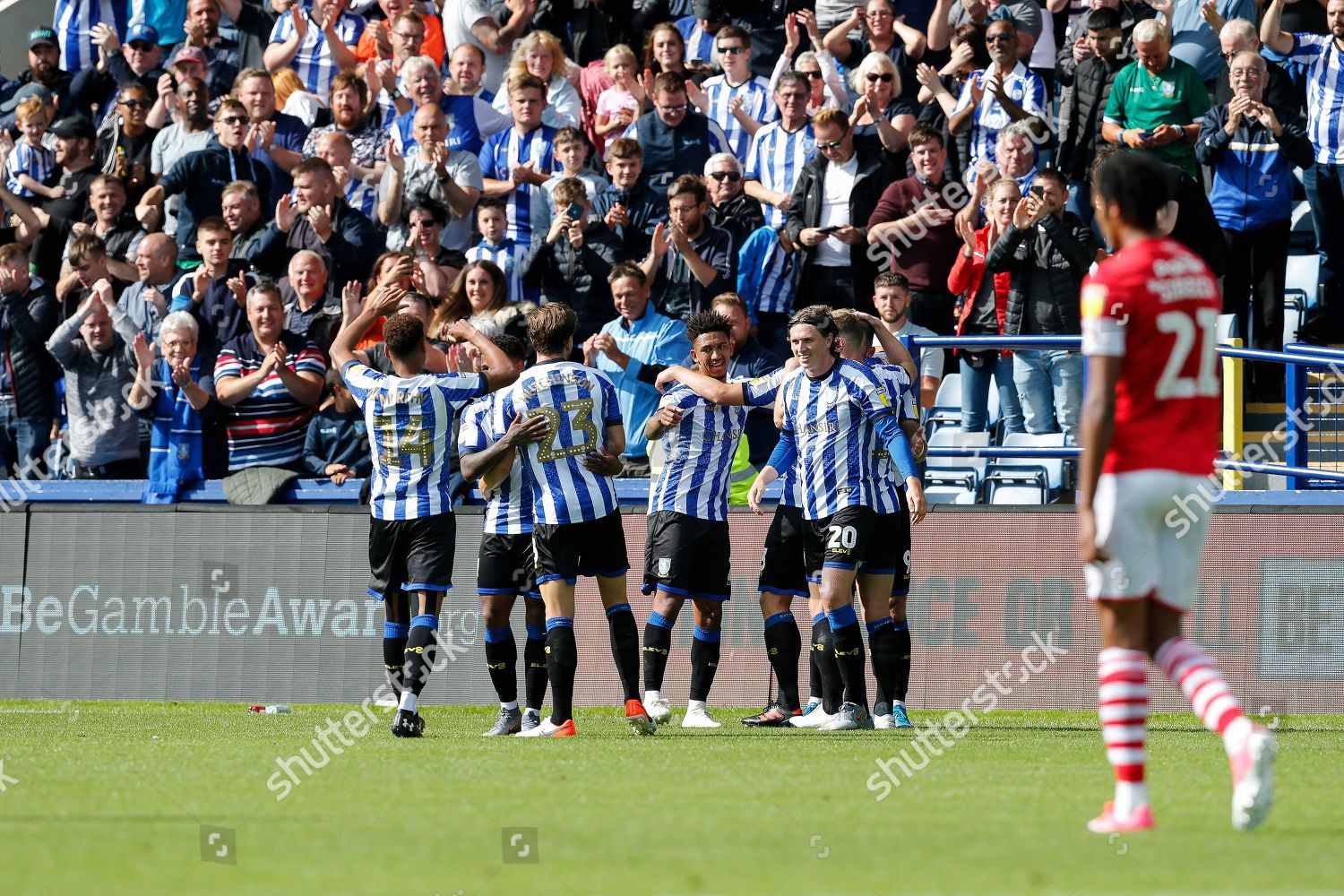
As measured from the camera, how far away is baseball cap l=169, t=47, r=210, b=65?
18.0 meters

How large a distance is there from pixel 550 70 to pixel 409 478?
287 inches

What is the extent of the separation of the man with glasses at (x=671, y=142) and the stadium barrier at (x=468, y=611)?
3430 mm

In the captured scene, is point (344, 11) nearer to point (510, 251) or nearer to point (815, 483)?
point (510, 251)

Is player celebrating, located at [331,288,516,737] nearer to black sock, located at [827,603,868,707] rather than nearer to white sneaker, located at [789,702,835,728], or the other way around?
black sock, located at [827,603,868,707]

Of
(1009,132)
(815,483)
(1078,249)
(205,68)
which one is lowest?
(815,483)

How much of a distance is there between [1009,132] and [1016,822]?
8.35 metres

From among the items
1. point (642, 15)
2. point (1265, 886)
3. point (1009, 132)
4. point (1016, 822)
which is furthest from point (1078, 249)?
point (1265, 886)

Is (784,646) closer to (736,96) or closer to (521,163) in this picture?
(521,163)

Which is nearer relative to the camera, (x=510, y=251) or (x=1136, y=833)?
(x=1136, y=833)

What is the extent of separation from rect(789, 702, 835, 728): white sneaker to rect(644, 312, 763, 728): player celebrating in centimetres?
51

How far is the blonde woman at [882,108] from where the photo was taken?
14797 millimetres

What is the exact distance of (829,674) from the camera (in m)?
11.0

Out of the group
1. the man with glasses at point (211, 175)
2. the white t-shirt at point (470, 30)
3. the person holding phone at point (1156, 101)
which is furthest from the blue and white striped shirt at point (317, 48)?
the person holding phone at point (1156, 101)

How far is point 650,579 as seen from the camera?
36.4 ft
